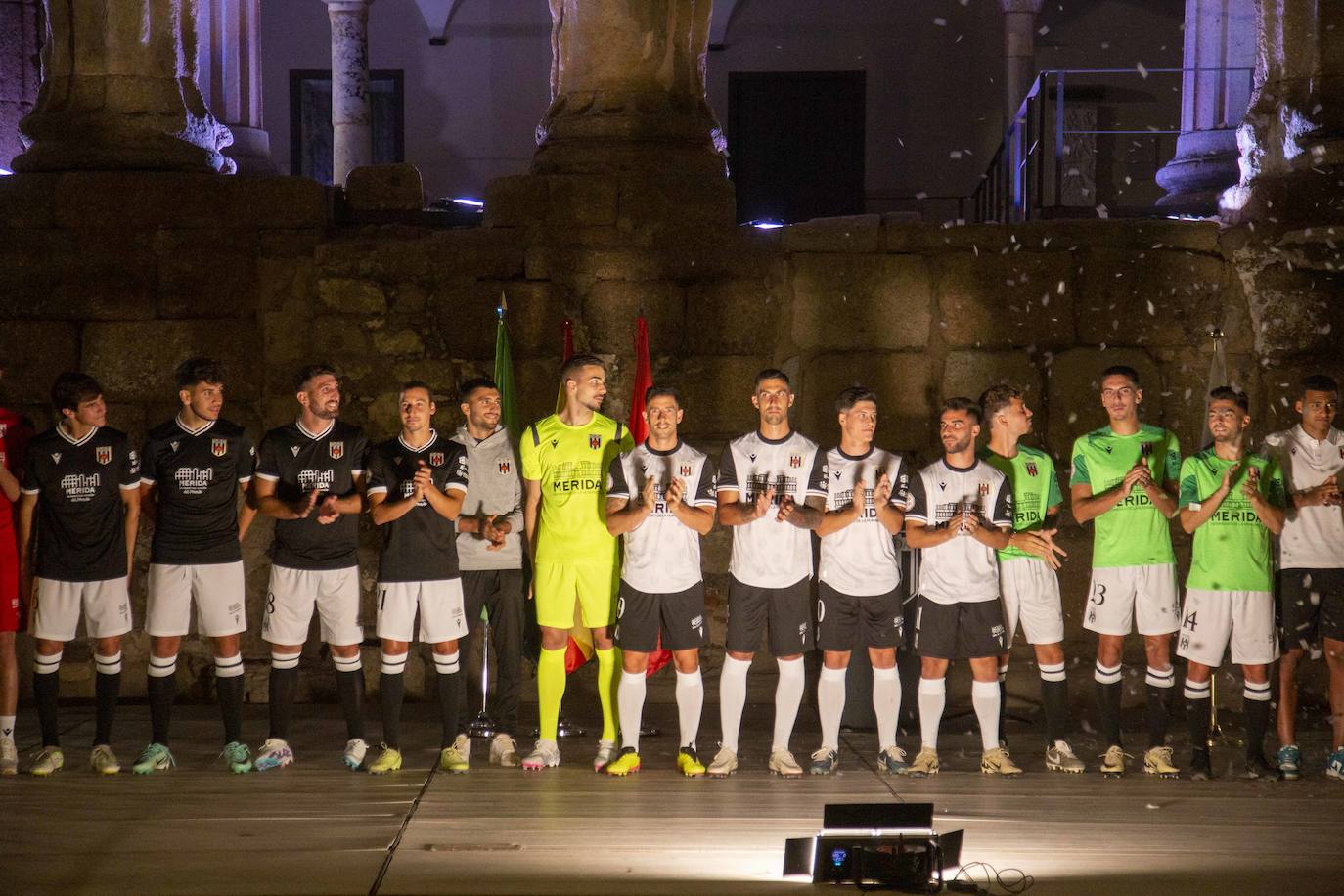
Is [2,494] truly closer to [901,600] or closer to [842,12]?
[901,600]

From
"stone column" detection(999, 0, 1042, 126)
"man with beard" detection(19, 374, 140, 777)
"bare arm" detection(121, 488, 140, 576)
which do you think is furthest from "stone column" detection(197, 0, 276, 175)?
"stone column" detection(999, 0, 1042, 126)

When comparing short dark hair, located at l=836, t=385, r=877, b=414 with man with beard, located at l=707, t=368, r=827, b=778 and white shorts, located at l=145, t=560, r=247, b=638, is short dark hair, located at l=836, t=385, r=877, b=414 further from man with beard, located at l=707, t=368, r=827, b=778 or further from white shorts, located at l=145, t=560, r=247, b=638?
white shorts, located at l=145, t=560, r=247, b=638

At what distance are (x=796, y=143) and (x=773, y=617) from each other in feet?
34.2

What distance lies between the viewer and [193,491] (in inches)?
266

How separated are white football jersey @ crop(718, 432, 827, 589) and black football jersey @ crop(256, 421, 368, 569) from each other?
1788mm

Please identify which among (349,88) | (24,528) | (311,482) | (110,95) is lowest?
(24,528)

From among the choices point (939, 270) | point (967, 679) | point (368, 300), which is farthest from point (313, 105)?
point (967, 679)

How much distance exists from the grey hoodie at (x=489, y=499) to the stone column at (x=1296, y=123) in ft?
15.5

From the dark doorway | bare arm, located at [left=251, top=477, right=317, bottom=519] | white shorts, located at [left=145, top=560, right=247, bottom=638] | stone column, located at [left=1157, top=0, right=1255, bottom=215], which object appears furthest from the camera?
the dark doorway

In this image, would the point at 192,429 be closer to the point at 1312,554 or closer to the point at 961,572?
the point at 961,572

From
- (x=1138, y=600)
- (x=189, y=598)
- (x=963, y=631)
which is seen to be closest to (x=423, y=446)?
(x=189, y=598)

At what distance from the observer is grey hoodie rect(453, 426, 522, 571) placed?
7129mm

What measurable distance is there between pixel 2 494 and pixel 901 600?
14.7 feet

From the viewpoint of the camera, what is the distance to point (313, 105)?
54.0ft
